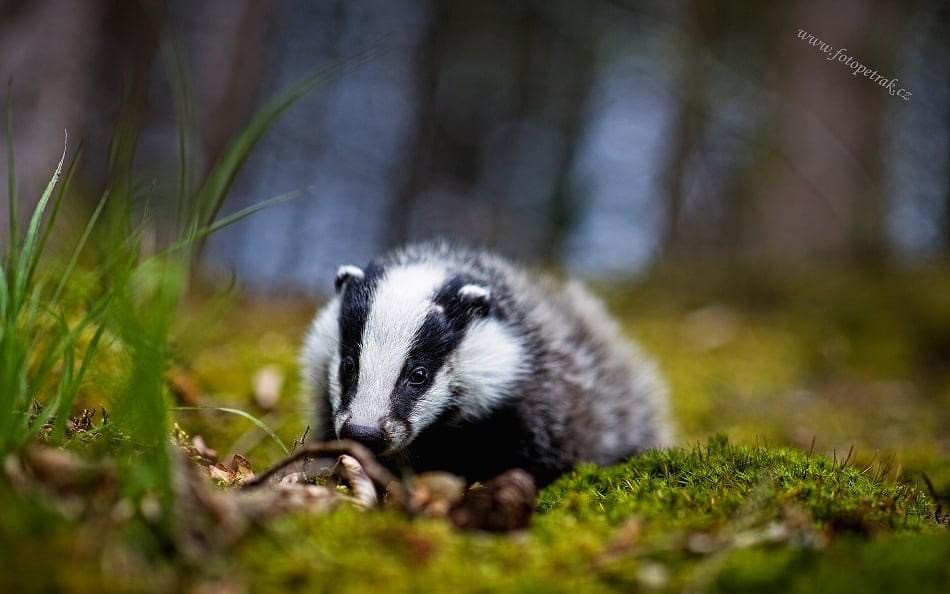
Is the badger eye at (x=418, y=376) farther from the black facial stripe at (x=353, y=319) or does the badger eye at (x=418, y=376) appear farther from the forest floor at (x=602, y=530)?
the forest floor at (x=602, y=530)

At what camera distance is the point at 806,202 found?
10.0 metres

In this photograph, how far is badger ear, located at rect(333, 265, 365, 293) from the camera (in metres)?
4.10

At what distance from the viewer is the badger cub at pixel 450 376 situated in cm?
360

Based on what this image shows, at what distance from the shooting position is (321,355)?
4.06 meters

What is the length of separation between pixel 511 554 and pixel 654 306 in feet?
23.7

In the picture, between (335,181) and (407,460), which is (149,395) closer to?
(407,460)

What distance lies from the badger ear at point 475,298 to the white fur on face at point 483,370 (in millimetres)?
81

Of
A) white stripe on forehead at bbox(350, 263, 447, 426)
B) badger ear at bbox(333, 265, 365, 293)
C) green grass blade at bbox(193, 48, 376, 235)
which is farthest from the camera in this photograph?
badger ear at bbox(333, 265, 365, 293)

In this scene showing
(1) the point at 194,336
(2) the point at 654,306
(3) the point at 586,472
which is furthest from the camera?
(2) the point at 654,306

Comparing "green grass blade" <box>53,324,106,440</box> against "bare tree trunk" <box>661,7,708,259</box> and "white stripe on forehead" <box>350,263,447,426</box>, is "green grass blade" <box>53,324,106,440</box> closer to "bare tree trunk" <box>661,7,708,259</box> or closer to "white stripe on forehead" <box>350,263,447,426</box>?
"white stripe on forehead" <box>350,263,447,426</box>

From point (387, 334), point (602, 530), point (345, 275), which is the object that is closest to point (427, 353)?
point (387, 334)

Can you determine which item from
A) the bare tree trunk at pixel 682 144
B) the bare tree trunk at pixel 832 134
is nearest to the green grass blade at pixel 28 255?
the bare tree trunk at pixel 832 134

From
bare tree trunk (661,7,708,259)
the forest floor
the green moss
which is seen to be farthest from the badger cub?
bare tree trunk (661,7,708,259)

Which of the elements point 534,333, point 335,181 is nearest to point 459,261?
point 534,333
